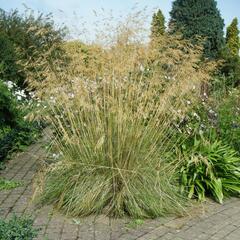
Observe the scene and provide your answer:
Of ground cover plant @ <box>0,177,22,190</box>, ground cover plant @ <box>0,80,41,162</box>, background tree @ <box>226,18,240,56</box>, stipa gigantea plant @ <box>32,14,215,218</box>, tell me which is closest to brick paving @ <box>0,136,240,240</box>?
stipa gigantea plant @ <box>32,14,215,218</box>

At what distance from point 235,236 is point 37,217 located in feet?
6.49

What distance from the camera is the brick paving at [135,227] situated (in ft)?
13.3

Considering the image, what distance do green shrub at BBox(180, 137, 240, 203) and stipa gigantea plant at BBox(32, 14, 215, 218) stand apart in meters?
0.21

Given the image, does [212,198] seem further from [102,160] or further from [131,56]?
[131,56]

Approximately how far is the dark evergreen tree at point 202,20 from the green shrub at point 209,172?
14104 mm

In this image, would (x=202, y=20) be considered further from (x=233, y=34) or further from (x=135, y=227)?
(x=135, y=227)

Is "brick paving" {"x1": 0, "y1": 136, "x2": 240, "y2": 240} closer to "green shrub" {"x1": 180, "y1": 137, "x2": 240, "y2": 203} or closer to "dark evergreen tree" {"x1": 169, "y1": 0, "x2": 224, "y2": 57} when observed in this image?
"green shrub" {"x1": 180, "y1": 137, "x2": 240, "y2": 203}

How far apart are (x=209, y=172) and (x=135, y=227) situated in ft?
4.36

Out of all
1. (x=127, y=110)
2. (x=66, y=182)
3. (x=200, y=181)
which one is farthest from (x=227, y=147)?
(x=66, y=182)

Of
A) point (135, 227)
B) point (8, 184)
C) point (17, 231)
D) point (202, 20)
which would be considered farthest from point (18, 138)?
point (202, 20)

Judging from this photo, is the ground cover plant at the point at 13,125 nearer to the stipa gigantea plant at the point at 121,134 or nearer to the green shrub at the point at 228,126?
the stipa gigantea plant at the point at 121,134

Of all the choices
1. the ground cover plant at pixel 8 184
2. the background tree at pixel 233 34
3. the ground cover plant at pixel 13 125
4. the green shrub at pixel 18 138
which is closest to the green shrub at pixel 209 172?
the ground cover plant at pixel 8 184

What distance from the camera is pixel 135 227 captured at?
14.0ft

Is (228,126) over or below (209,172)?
over
